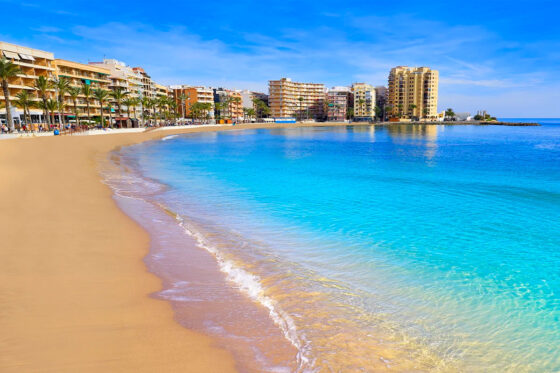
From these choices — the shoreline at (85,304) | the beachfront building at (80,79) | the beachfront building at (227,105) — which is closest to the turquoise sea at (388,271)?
the shoreline at (85,304)

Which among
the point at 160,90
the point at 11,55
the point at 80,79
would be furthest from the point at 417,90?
the point at 11,55

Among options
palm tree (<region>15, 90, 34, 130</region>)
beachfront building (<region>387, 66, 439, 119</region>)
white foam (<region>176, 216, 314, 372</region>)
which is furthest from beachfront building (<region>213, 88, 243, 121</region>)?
white foam (<region>176, 216, 314, 372</region>)

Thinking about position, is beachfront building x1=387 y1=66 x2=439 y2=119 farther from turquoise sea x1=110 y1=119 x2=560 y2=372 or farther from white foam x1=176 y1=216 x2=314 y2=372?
white foam x1=176 y1=216 x2=314 y2=372

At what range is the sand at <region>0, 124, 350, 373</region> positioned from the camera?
3.96 metres

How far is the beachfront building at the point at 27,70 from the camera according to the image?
67.7 meters

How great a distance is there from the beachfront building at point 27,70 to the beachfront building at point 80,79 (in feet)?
11.9

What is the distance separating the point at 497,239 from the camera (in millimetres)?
10195

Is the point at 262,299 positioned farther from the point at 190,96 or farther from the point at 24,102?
the point at 190,96

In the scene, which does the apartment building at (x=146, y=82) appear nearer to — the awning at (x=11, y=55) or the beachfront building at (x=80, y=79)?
the beachfront building at (x=80, y=79)

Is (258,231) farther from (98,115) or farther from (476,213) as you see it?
(98,115)

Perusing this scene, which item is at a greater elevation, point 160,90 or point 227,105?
point 160,90

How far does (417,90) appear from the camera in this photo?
195 meters

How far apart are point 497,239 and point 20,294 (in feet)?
37.1

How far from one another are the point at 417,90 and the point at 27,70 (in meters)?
179
